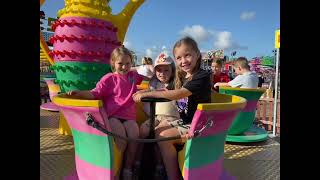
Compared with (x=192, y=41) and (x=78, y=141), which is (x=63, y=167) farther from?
(x=192, y=41)

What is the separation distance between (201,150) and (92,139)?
1.74 ft

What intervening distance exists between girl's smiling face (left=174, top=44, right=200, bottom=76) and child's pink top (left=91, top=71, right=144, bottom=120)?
0.40 m

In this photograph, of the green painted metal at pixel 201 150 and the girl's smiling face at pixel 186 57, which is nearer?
the green painted metal at pixel 201 150

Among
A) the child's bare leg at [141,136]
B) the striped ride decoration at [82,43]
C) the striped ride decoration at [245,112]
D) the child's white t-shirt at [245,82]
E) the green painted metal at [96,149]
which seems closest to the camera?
the green painted metal at [96,149]

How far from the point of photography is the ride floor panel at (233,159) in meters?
2.23

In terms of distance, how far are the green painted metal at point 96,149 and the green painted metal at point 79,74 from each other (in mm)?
1419

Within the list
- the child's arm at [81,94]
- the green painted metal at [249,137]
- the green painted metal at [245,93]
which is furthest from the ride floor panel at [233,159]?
the child's arm at [81,94]

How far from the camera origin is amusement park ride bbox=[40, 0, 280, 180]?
144cm

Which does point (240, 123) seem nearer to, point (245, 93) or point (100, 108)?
point (245, 93)

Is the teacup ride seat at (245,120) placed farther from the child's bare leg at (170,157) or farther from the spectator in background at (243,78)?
the child's bare leg at (170,157)

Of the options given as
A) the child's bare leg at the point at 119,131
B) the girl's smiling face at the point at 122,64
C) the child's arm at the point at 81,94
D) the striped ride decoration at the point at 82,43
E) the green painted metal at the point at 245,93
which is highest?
the striped ride decoration at the point at 82,43

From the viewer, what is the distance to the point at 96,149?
59.0 inches
